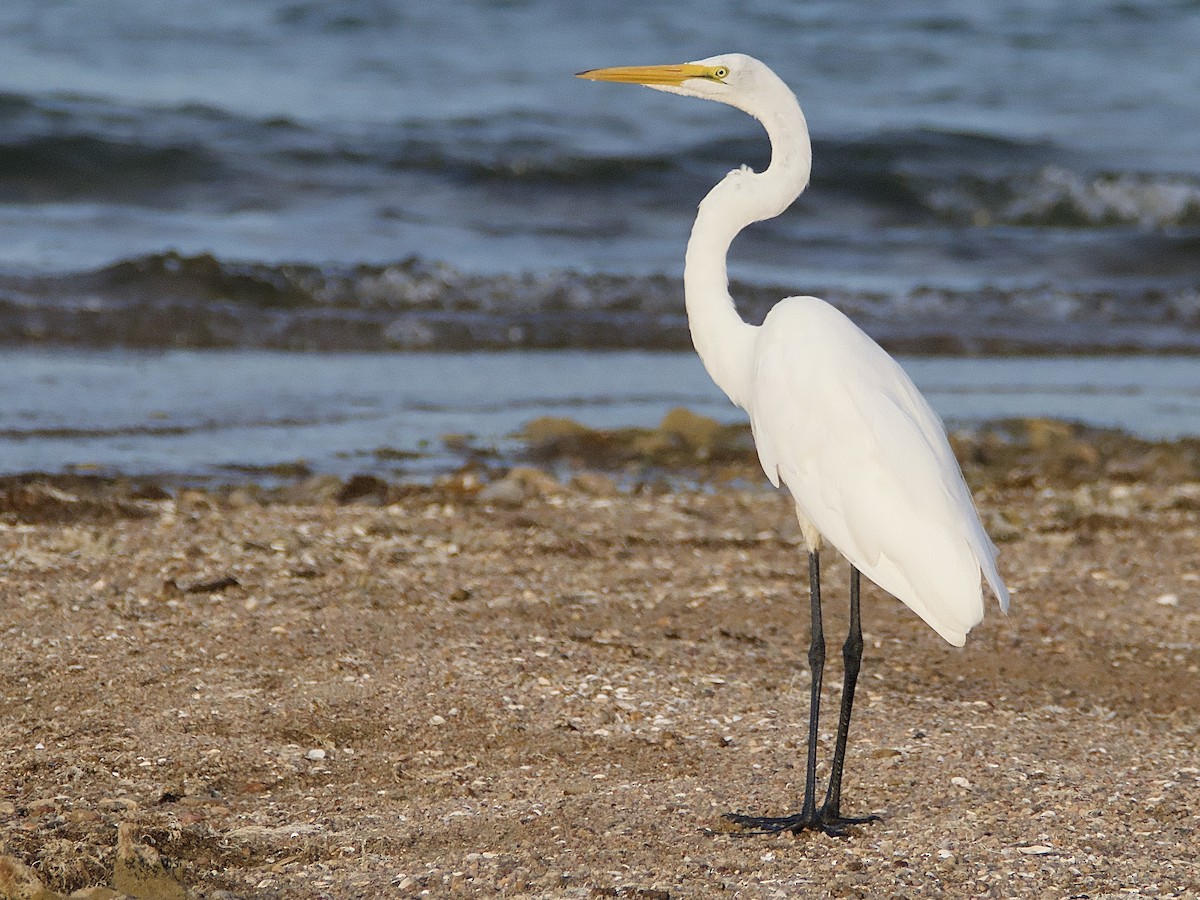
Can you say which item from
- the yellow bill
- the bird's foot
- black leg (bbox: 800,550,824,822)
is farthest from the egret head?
the bird's foot

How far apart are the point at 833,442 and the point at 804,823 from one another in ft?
2.40

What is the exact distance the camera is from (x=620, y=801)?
280 cm

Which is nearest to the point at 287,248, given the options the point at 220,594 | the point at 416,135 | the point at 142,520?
the point at 416,135

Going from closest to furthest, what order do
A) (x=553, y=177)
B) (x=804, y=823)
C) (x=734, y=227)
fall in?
(x=804, y=823) < (x=734, y=227) < (x=553, y=177)

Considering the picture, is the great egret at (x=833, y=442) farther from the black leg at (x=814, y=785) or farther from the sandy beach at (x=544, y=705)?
the sandy beach at (x=544, y=705)

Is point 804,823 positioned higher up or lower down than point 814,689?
lower down

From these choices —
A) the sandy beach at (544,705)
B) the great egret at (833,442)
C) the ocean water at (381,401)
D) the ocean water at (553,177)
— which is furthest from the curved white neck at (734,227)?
the ocean water at (553,177)

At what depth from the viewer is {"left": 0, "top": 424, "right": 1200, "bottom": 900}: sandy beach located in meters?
2.55

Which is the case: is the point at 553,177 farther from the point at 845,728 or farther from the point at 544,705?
the point at 845,728

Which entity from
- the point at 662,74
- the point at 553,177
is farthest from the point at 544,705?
the point at 553,177

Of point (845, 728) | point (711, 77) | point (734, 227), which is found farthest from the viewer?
point (711, 77)

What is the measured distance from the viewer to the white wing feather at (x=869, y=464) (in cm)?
276

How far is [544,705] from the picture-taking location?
3312mm

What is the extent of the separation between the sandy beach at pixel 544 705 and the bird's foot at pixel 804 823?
0.08ft
